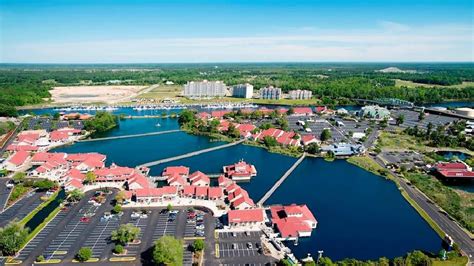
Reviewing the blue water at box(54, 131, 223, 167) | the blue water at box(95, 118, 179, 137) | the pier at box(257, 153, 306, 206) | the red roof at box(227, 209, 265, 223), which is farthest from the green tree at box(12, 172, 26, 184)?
the pier at box(257, 153, 306, 206)

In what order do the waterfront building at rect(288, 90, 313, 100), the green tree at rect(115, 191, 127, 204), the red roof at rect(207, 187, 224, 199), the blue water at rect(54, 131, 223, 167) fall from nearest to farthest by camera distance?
the green tree at rect(115, 191, 127, 204)
the red roof at rect(207, 187, 224, 199)
the blue water at rect(54, 131, 223, 167)
the waterfront building at rect(288, 90, 313, 100)

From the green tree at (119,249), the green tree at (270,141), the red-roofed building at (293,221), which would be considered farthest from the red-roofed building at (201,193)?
the green tree at (270,141)

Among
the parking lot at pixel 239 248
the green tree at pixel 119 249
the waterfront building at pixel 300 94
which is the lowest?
the parking lot at pixel 239 248

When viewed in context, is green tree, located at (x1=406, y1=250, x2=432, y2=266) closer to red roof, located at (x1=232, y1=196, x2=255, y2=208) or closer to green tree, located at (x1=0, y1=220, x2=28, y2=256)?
red roof, located at (x1=232, y1=196, x2=255, y2=208)

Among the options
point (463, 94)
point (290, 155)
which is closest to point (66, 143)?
point (290, 155)

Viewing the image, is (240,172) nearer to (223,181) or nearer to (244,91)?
(223,181)

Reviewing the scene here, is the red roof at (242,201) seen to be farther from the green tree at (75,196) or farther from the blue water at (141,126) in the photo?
the blue water at (141,126)

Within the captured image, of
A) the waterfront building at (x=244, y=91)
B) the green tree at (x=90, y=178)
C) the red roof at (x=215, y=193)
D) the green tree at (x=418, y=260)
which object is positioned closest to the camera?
the green tree at (x=418, y=260)
